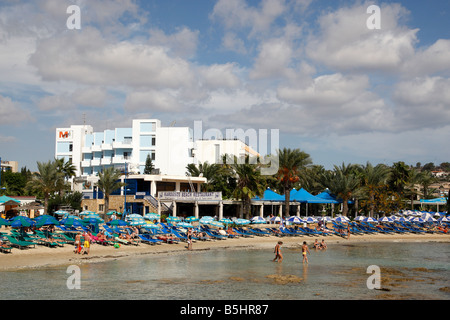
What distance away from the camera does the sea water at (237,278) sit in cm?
1728

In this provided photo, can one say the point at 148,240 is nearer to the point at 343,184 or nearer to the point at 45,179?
the point at 45,179

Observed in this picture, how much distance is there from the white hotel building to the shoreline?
83.4 feet

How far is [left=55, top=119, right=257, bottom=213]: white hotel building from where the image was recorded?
6612 cm

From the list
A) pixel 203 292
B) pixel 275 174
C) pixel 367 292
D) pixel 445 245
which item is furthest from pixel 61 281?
pixel 445 245

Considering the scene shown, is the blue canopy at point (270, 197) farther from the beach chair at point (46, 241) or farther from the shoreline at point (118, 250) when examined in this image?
the beach chair at point (46, 241)

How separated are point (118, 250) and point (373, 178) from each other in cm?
3879

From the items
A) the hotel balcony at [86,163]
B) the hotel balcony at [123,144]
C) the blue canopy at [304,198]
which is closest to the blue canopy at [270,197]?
the blue canopy at [304,198]

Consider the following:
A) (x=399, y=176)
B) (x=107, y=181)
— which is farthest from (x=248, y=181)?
(x=399, y=176)

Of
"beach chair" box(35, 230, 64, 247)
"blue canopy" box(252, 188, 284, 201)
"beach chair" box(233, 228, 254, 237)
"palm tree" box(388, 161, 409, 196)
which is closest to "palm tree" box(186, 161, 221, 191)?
"blue canopy" box(252, 188, 284, 201)

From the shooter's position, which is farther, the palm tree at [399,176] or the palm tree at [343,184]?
the palm tree at [399,176]

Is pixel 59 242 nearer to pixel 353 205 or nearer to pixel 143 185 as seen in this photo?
pixel 143 185

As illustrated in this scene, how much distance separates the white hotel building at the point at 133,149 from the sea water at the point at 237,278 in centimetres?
3459

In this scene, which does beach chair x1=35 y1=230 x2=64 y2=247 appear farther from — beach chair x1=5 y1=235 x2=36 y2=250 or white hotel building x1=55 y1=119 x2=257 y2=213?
white hotel building x1=55 y1=119 x2=257 y2=213

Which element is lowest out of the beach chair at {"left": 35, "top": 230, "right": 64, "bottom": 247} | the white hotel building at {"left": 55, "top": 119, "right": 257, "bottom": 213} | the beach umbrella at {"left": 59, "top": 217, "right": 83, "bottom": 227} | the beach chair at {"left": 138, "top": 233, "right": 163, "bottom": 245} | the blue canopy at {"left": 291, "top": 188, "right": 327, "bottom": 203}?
the beach chair at {"left": 138, "top": 233, "right": 163, "bottom": 245}
